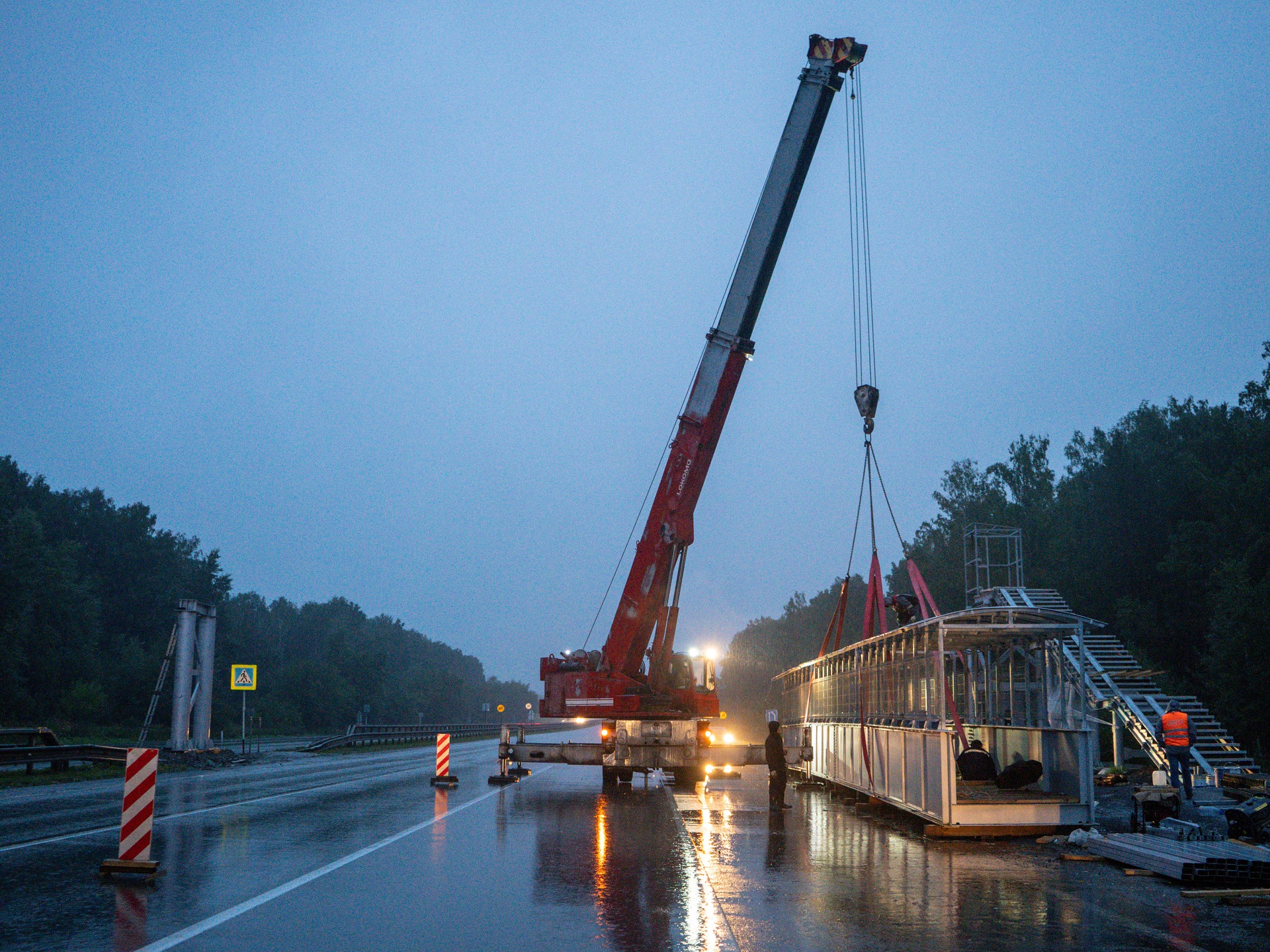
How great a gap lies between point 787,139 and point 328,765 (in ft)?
78.6

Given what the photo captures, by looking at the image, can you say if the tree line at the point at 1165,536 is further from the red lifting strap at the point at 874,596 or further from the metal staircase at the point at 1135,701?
the red lifting strap at the point at 874,596

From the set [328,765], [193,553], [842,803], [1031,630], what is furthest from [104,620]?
[1031,630]

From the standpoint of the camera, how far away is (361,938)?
25.6 ft

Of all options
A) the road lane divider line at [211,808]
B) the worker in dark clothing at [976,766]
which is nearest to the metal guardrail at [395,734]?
the road lane divider line at [211,808]

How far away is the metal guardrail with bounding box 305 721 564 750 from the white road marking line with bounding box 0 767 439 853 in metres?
14.5

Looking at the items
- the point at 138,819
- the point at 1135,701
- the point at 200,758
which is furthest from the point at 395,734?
the point at 138,819

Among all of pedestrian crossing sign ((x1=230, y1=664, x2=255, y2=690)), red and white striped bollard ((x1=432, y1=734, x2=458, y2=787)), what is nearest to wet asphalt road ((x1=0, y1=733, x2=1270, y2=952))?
red and white striped bollard ((x1=432, y1=734, x2=458, y2=787))

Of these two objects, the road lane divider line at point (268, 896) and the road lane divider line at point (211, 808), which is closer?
the road lane divider line at point (268, 896)

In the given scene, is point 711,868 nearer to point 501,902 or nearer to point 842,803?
point 501,902

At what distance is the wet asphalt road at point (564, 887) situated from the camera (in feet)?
26.2

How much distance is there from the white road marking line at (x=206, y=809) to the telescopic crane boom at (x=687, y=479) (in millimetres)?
5471

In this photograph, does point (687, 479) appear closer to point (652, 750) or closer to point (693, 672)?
point (693, 672)

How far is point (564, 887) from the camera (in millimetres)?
10188

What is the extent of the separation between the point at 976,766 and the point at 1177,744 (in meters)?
3.04
